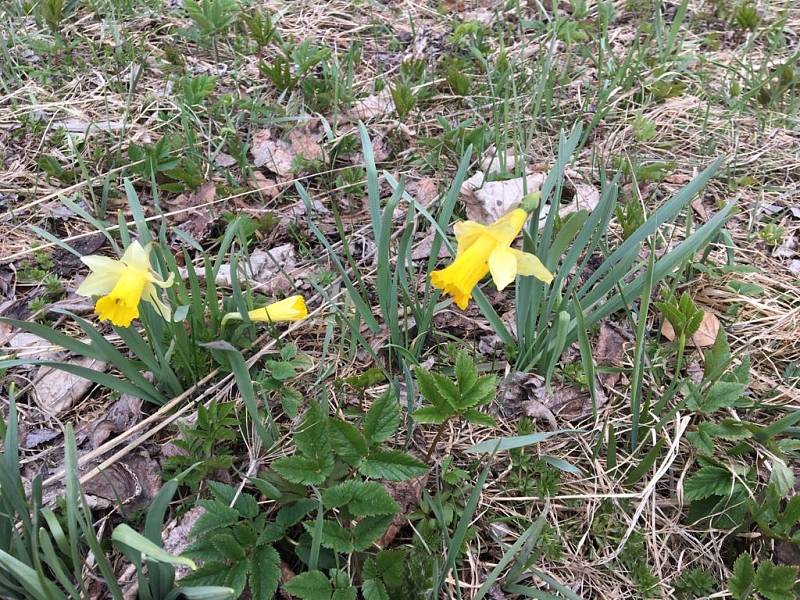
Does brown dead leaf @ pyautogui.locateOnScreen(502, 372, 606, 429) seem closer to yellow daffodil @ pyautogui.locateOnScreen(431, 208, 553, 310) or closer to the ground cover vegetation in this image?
the ground cover vegetation

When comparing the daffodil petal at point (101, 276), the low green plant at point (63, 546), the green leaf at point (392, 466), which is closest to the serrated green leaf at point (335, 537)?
the green leaf at point (392, 466)

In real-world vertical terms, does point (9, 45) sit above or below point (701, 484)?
above

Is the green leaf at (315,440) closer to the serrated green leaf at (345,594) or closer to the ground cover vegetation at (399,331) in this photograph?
the ground cover vegetation at (399,331)

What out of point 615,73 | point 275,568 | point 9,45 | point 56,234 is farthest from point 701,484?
point 9,45

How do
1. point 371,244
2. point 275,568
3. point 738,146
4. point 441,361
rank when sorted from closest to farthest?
point 275,568, point 441,361, point 371,244, point 738,146

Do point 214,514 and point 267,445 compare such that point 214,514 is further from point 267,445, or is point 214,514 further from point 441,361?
point 441,361

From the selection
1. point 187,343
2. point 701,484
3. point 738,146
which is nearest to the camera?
point 701,484

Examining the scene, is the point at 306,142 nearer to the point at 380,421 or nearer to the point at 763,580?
the point at 380,421
